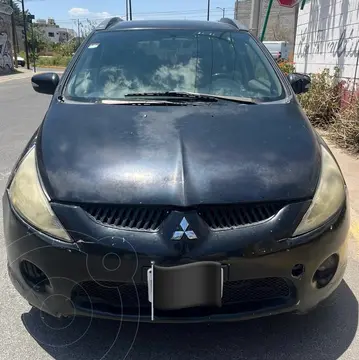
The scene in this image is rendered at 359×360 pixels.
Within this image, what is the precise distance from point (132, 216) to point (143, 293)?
37cm

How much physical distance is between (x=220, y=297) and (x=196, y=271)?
0.59 ft

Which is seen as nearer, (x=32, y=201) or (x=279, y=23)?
(x=32, y=201)

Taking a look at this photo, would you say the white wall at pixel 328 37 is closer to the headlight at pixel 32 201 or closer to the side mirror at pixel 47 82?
the side mirror at pixel 47 82

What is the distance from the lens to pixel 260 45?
12.1 ft

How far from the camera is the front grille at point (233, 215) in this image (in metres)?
2.07

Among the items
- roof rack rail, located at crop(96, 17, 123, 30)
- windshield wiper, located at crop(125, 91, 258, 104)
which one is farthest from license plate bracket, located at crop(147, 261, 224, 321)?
roof rack rail, located at crop(96, 17, 123, 30)

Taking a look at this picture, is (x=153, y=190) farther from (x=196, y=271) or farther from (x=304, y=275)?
(x=304, y=275)

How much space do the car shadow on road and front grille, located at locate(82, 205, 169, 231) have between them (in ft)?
2.48

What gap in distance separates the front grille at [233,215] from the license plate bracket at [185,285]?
0.62 ft

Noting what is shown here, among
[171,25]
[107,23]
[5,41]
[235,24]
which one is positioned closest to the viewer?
[171,25]

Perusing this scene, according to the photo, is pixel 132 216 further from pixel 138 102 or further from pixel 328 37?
pixel 328 37

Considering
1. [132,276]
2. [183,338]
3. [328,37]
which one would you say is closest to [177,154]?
[132,276]

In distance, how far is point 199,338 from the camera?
Result: 8.04 ft

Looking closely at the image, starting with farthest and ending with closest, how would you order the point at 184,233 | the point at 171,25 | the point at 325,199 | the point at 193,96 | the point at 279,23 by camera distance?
the point at 279,23 → the point at 171,25 → the point at 193,96 → the point at 325,199 → the point at 184,233
